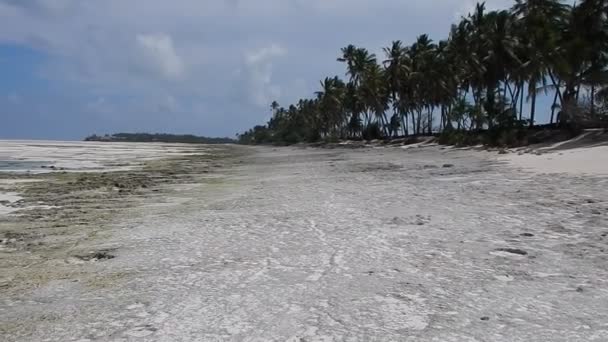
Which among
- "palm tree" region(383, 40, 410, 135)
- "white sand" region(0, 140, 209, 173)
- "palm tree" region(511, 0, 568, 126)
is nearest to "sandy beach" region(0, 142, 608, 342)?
"white sand" region(0, 140, 209, 173)

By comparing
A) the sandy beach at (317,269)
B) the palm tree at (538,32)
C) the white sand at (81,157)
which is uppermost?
the palm tree at (538,32)

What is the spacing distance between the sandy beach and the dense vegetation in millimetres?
29224

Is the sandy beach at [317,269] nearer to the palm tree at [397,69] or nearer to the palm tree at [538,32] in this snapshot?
the palm tree at [538,32]

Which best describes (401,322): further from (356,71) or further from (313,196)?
(356,71)

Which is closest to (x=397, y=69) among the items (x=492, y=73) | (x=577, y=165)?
(x=492, y=73)

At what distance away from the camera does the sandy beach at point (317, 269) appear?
16.9 feet

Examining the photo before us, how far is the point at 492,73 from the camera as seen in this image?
2235 inches

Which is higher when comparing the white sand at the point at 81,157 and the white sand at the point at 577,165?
the white sand at the point at 577,165

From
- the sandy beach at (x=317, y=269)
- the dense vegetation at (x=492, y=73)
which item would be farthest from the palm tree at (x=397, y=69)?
the sandy beach at (x=317, y=269)

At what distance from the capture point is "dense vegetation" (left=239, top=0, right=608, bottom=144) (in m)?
39.0

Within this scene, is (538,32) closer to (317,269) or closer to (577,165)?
(577,165)

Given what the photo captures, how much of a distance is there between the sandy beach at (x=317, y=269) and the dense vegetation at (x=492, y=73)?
2922 cm

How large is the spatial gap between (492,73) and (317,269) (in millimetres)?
54206

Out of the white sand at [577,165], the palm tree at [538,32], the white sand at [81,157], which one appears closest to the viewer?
the white sand at [577,165]
